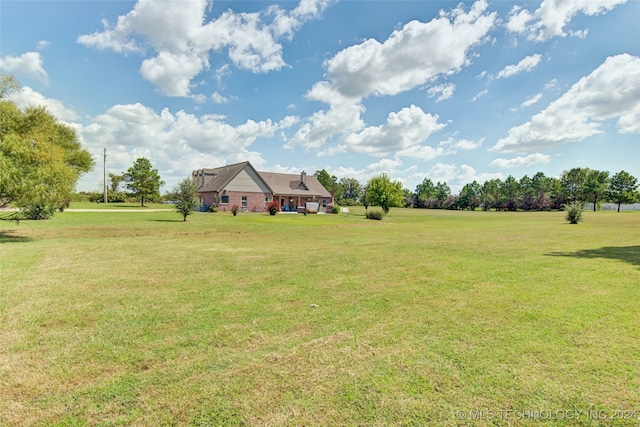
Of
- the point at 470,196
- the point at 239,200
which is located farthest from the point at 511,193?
the point at 239,200

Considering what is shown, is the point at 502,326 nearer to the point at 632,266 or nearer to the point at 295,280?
the point at 295,280

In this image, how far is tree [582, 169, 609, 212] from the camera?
71.9 meters

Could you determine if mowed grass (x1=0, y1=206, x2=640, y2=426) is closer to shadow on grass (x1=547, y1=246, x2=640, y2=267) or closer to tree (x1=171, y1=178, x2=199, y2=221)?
shadow on grass (x1=547, y1=246, x2=640, y2=267)

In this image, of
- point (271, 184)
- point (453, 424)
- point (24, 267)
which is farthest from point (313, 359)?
point (271, 184)

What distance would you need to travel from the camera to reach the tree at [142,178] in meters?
48.8

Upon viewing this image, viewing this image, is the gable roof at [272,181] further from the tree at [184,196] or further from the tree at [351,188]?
the tree at [351,188]

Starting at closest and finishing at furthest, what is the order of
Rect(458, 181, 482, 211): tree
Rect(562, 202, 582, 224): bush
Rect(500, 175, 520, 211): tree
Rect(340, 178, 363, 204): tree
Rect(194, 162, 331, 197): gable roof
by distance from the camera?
1. Rect(562, 202, 582, 224): bush
2. Rect(194, 162, 331, 197): gable roof
3. Rect(500, 175, 520, 211): tree
4. Rect(458, 181, 482, 211): tree
5. Rect(340, 178, 363, 204): tree

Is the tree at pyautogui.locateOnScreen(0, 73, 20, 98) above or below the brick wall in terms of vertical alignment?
above

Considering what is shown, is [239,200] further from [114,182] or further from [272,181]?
[114,182]

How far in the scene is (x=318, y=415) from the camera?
8.85ft

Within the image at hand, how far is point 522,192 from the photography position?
89062 mm

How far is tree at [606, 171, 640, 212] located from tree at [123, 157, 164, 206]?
99116 millimetres

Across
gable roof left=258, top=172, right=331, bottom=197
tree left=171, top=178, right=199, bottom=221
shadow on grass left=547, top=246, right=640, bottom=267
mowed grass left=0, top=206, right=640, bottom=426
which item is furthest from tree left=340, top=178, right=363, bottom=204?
mowed grass left=0, top=206, right=640, bottom=426

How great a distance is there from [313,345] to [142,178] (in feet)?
178
